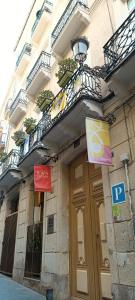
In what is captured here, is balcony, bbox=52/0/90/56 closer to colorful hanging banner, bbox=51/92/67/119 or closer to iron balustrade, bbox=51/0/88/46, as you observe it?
iron balustrade, bbox=51/0/88/46

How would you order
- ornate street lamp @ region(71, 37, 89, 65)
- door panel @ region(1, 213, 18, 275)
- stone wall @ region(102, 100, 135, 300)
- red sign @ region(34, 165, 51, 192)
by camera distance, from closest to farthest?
stone wall @ region(102, 100, 135, 300) → ornate street lamp @ region(71, 37, 89, 65) → red sign @ region(34, 165, 51, 192) → door panel @ region(1, 213, 18, 275)

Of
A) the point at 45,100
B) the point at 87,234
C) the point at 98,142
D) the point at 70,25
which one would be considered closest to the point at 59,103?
the point at 45,100

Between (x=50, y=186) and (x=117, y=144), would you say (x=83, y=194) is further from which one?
(x=117, y=144)

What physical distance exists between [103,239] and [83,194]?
1.46 meters

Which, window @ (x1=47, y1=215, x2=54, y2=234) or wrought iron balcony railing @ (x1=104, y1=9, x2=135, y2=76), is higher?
wrought iron balcony railing @ (x1=104, y1=9, x2=135, y2=76)

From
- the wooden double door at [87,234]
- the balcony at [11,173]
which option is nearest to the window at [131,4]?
the wooden double door at [87,234]

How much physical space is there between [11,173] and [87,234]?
→ 5.43 meters

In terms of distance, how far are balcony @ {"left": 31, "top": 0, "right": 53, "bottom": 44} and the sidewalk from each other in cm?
Result: 1152

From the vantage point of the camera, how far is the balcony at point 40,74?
33.9ft

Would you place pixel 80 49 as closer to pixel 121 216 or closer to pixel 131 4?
pixel 131 4

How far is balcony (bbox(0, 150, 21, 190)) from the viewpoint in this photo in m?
10.5

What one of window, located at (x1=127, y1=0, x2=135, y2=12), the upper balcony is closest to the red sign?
window, located at (x1=127, y1=0, x2=135, y2=12)

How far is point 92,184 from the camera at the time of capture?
21.2ft

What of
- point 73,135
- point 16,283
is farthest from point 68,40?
point 16,283
